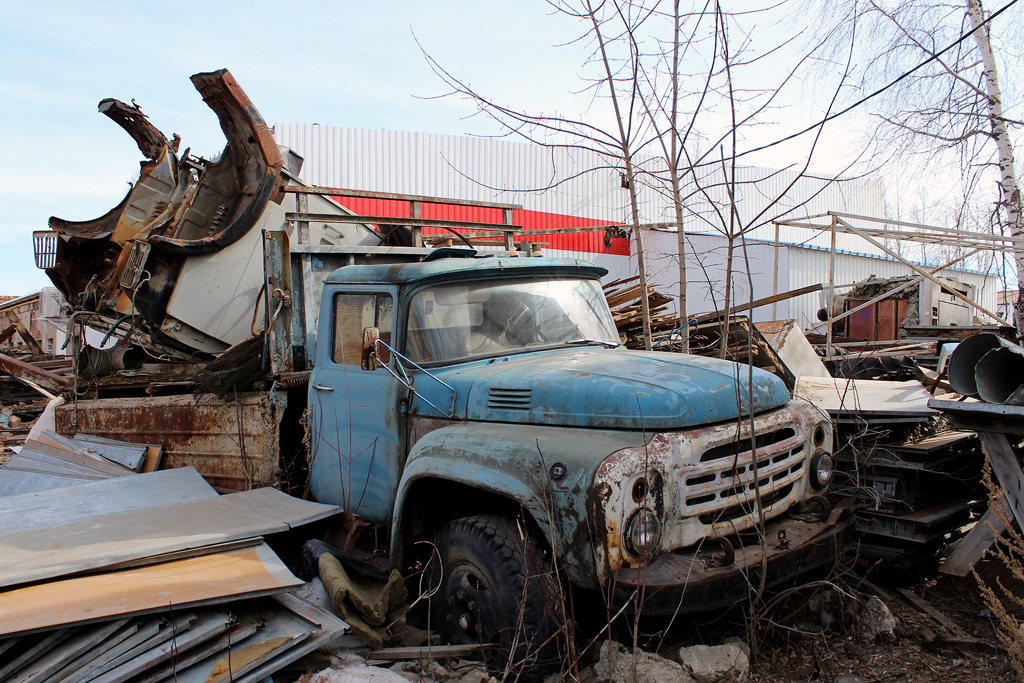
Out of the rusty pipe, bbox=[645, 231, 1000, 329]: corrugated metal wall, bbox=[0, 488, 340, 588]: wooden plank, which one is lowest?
bbox=[0, 488, 340, 588]: wooden plank

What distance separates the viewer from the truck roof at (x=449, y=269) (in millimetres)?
3799

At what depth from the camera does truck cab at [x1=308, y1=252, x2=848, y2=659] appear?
2.72 metres

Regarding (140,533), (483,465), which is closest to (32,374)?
(140,533)

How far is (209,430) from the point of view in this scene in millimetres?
5121

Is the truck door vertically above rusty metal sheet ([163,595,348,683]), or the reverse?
the truck door

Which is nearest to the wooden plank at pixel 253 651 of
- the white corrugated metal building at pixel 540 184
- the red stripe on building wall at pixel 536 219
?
the red stripe on building wall at pixel 536 219

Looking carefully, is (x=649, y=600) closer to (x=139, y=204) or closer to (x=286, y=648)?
(x=286, y=648)

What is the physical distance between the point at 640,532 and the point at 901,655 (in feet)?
4.95

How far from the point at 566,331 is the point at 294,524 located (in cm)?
189

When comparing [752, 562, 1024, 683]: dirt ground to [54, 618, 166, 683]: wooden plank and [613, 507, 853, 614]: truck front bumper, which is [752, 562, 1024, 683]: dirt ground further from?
[54, 618, 166, 683]: wooden plank

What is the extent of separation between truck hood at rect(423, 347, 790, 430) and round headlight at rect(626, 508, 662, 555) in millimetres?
390

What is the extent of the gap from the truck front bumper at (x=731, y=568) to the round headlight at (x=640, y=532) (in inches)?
3.1

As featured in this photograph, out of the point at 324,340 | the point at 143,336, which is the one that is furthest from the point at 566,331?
the point at 143,336

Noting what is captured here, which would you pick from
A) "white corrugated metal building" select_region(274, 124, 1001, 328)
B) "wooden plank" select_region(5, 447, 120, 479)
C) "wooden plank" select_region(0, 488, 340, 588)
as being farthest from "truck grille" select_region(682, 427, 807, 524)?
"white corrugated metal building" select_region(274, 124, 1001, 328)
